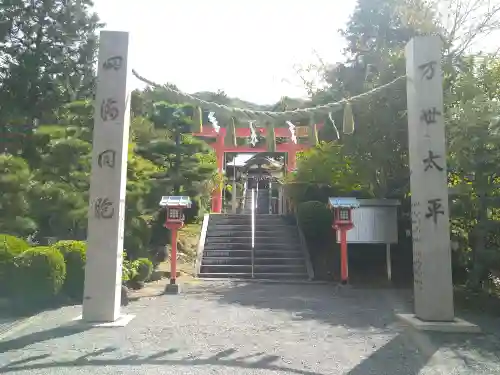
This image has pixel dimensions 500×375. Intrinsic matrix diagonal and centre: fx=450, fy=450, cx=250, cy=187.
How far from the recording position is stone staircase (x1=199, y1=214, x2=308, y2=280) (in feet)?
42.4

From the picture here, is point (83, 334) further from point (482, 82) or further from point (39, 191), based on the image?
point (482, 82)

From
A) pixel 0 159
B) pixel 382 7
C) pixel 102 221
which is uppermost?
pixel 382 7

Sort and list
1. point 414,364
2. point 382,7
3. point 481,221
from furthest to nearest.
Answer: point 382,7 < point 481,221 < point 414,364

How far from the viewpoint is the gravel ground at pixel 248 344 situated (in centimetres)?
494

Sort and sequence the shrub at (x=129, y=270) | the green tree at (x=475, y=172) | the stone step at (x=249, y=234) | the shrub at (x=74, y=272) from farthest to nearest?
A: the stone step at (x=249, y=234)
the shrub at (x=129, y=270)
the shrub at (x=74, y=272)
the green tree at (x=475, y=172)

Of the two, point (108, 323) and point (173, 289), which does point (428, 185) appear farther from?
point (173, 289)

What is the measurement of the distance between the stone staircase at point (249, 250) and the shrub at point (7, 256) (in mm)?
5385

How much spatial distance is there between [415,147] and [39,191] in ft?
27.7

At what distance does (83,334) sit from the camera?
6.20m

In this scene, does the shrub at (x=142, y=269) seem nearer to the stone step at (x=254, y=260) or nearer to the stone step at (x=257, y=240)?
the stone step at (x=254, y=260)

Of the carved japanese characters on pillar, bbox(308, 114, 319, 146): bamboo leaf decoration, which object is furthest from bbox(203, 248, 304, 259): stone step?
the carved japanese characters on pillar

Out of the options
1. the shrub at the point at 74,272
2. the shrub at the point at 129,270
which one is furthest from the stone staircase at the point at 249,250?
the shrub at the point at 74,272

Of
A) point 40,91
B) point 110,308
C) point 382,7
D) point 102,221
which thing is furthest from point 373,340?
point 40,91

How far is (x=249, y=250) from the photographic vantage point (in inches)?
559
